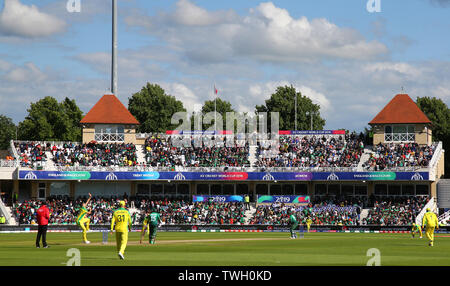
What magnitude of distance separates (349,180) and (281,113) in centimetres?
4337

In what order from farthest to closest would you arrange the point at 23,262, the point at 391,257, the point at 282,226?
the point at 282,226, the point at 391,257, the point at 23,262

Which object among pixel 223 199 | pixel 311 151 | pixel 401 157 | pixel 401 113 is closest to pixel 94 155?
pixel 223 199

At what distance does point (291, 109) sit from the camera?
11012 cm

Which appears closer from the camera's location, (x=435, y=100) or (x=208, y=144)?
(x=208, y=144)

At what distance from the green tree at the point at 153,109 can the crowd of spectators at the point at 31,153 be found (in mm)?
40702

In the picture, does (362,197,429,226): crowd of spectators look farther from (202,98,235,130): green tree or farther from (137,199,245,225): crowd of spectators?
(202,98,235,130): green tree

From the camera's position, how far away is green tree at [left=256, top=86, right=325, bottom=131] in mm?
110125

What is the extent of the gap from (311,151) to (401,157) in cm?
936

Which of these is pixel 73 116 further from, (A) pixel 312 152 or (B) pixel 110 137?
(A) pixel 312 152

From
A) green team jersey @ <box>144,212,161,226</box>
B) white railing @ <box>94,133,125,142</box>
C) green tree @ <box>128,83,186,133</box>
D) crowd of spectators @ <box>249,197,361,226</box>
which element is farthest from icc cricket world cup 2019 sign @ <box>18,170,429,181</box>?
green tree @ <box>128,83,186,133</box>

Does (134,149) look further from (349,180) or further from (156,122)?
(156,122)

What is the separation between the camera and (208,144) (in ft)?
245
